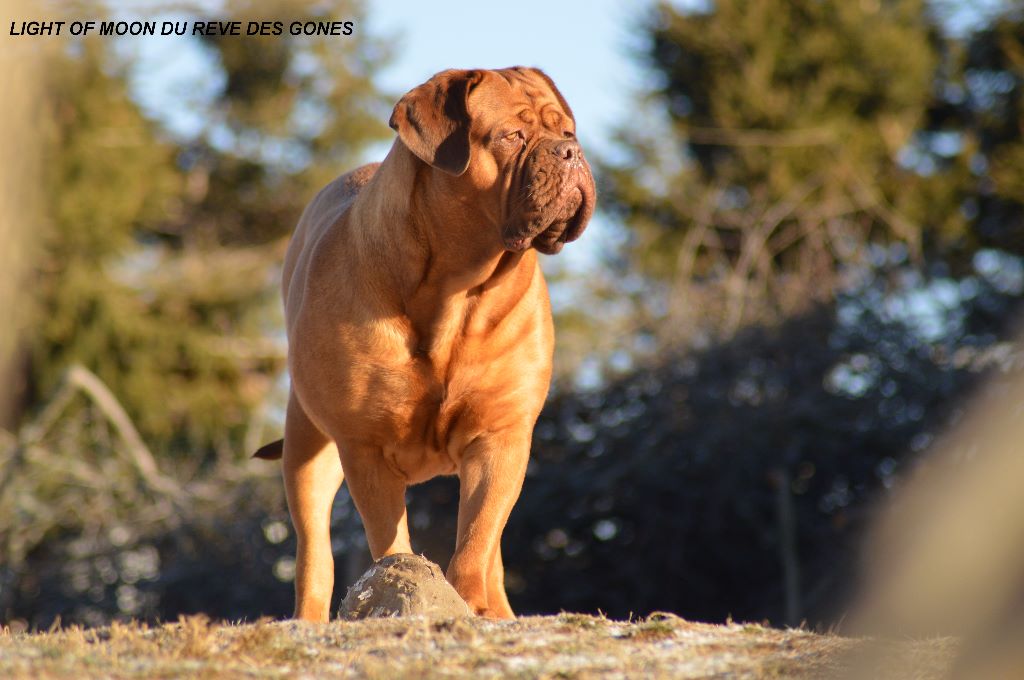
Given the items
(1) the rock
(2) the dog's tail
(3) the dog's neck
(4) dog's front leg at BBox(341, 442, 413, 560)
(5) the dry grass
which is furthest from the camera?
(2) the dog's tail

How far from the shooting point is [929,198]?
18.6 meters

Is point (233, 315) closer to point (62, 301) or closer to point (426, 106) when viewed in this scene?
point (62, 301)

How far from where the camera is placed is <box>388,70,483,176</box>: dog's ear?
4.68 m

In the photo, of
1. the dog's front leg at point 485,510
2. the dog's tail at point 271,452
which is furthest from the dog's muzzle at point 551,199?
the dog's tail at point 271,452

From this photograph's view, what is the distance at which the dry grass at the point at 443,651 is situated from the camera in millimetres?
3273

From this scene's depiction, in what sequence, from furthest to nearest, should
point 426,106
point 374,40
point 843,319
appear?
1. point 374,40
2. point 843,319
3. point 426,106

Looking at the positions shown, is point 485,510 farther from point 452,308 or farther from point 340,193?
point 340,193

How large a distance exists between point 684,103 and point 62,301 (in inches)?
377

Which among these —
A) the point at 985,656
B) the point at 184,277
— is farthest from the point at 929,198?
the point at 985,656

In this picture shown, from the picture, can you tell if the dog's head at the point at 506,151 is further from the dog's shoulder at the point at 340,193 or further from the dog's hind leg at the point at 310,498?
the dog's hind leg at the point at 310,498

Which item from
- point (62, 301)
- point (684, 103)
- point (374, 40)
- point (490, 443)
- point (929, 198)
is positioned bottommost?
point (490, 443)

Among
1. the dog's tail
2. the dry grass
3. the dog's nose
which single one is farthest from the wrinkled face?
the dog's tail

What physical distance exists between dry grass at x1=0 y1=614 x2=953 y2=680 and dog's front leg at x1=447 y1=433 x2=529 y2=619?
0.71 m

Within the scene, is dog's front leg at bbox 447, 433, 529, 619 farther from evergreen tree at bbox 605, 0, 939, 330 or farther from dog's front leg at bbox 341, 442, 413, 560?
evergreen tree at bbox 605, 0, 939, 330
